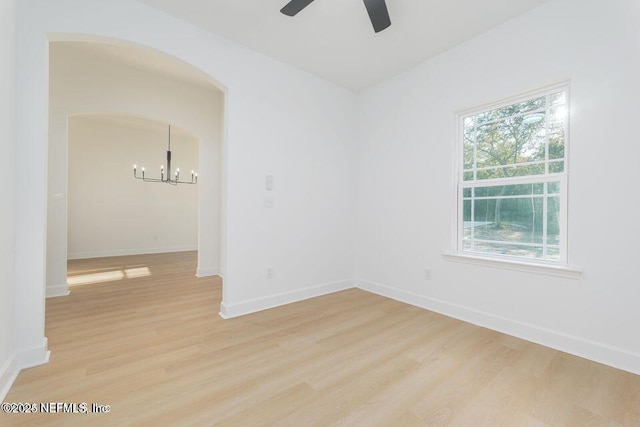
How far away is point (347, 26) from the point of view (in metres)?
2.60

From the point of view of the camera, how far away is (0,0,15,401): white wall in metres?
1.58

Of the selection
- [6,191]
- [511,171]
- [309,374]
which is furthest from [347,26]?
[309,374]

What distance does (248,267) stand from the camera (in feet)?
9.66

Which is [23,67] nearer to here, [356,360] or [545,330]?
[356,360]

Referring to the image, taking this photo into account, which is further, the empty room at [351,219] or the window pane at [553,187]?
the window pane at [553,187]

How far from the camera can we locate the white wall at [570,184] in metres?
1.92

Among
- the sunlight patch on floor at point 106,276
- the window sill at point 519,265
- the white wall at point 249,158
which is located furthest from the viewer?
the sunlight patch on floor at point 106,276

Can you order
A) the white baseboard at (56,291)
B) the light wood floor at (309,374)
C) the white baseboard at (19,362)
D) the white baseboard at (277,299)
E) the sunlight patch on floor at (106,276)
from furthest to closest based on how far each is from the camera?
the sunlight patch on floor at (106,276) < the white baseboard at (56,291) < the white baseboard at (277,299) < the white baseboard at (19,362) < the light wood floor at (309,374)

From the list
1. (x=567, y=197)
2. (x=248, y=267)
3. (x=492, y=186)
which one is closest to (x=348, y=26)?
(x=492, y=186)

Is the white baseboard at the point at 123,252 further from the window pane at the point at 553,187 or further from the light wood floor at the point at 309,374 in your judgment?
the window pane at the point at 553,187

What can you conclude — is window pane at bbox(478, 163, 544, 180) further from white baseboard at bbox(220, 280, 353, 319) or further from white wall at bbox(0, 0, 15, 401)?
white wall at bbox(0, 0, 15, 401)

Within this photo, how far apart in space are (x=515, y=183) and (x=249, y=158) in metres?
2.67

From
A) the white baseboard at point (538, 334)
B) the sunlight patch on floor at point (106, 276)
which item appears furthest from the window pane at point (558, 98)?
the sunlight patch on floor at point (106, 276)

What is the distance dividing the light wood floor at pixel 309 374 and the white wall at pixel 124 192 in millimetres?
4157
